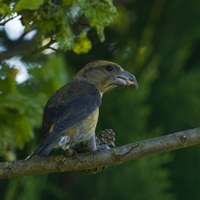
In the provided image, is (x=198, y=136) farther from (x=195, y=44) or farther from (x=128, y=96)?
(x=195, y=44)

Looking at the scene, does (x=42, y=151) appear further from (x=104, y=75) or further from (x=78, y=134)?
(x=104, y=75)

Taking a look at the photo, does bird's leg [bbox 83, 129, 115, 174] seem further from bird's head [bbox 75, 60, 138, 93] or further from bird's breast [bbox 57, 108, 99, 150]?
bird's head [bbox 75, 60, 138, 93]

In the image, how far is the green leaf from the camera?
16.0 ft

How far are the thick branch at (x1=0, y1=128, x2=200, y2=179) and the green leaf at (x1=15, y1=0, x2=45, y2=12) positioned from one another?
88 cm

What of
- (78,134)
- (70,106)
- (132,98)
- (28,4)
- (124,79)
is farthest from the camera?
(132,98)

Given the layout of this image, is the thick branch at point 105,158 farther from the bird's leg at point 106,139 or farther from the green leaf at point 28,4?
the green leaf at point 28,4

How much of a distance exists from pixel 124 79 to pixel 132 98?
217 cm

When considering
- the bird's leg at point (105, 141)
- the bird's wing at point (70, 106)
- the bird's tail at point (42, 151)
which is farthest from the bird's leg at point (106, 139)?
the bird's tail at point (42, 151)

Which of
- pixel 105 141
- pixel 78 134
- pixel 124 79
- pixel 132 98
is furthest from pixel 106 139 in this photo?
pixel 132 98

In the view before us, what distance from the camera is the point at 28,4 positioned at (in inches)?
193

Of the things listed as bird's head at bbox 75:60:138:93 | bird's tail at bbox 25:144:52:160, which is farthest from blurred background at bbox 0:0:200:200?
bird's tail at bbox 25:144:52:160

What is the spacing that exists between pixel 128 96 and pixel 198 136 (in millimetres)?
3717

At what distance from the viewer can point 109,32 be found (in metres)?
9.32

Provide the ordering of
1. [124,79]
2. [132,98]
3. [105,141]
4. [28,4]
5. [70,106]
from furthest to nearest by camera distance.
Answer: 1. [132,98]
2. [124,79]
3. [70,106]
4. [105,141]
5. [28,4]
